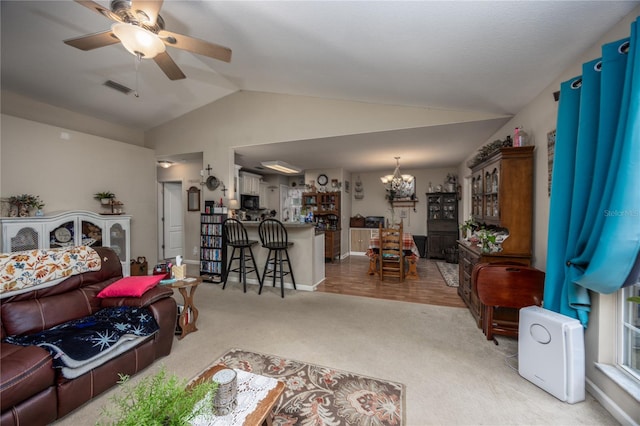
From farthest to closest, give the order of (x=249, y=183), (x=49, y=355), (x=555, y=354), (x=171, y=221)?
(x=249, y=183) → (x=171, y=221) → (x=555, y=354) → (x=49, y=355)

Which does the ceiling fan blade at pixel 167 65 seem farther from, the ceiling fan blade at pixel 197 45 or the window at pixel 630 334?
the window at pixel 630 334

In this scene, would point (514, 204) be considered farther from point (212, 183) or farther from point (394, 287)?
point (212, 183)

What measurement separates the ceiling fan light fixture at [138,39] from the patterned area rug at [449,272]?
4.84 m

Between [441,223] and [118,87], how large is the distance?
7.03 meters

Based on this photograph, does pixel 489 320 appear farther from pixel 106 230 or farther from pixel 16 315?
pixel 106 230

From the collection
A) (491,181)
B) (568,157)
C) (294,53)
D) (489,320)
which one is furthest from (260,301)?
(568,157)

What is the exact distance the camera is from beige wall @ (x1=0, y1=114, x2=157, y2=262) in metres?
3.36

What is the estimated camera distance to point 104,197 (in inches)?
169

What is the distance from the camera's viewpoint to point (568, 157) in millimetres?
1812

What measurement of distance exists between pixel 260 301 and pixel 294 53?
123 inches

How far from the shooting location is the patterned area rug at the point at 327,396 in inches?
60.2

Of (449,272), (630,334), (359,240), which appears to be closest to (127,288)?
(630,334)

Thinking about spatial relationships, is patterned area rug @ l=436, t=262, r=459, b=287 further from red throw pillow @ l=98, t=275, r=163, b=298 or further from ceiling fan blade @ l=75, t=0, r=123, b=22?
ceiling fan blade @ l=75, t=0, r=123, b=22

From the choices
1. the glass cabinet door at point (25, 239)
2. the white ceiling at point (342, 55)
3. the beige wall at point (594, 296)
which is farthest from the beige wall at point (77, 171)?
the beige wall at point (594, 296)
